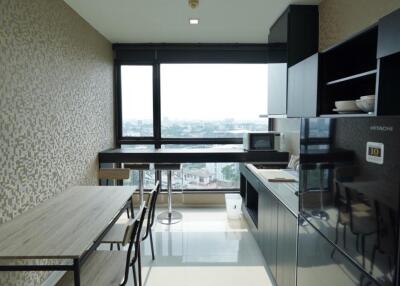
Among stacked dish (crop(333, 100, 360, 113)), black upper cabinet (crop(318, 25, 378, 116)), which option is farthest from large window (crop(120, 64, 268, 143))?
stacked dish (crop(333, 100, 360, 113))

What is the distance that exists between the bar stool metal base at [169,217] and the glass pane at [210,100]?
1.21 m

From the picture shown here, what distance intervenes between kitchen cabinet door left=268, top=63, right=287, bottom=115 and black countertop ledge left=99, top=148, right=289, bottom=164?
67 centimetres

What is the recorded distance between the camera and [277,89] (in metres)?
3.31

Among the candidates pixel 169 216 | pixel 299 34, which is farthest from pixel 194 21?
pixel 169 216

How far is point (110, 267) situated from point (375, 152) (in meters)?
1.71

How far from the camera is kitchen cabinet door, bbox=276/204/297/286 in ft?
6.26

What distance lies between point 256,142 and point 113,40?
8.32 feet

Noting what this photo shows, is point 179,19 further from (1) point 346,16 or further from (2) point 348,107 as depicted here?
(2) point 348,107

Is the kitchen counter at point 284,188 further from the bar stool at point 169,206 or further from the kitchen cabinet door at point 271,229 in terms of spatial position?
the bar stool at point 169,206

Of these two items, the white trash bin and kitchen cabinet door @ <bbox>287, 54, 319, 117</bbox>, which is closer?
kitchen cabinet door @ <bbox>287, 54, 319, 117</bbox>

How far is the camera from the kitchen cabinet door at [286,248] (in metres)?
1.91

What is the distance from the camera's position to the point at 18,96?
2.11 m

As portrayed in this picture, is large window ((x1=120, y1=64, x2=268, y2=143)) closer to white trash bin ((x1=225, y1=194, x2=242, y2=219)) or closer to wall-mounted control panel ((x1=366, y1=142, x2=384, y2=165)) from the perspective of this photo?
white trash bin ((x1=225, y1=194, x2=242, y2=219))

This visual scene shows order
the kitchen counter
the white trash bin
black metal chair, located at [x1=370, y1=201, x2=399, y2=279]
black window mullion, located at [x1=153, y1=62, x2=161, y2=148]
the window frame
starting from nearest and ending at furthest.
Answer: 1. black metal chair, located at [x1=370, y1=201, x2=399, y2=279]
2. the kitchen counter
3. the white trash bin
4. the window frame
5. black window mullion, located at [x1=153, y1=62, x2=161, y2=148]
